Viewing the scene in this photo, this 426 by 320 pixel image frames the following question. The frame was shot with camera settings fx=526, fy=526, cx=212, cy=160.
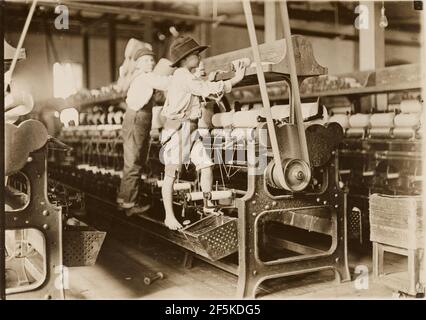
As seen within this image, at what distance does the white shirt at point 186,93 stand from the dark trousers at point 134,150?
59cm

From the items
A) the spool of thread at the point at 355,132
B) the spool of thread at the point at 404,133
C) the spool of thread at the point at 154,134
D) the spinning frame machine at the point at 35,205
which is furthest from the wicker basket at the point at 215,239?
the spool of thread at the point at 355,132

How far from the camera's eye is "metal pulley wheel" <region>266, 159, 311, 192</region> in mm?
2963

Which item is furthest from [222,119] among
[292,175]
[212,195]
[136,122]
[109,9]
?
[109,9]

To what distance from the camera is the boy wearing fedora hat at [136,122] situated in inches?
148

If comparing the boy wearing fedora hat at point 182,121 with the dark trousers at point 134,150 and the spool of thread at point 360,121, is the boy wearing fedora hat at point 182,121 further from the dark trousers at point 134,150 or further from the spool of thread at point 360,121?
the spool of thread at point 360,121

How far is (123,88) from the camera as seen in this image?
14.1ft

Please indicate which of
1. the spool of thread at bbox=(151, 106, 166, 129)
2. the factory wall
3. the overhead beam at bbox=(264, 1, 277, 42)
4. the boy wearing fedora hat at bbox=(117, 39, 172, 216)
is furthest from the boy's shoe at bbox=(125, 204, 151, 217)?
the factory wall

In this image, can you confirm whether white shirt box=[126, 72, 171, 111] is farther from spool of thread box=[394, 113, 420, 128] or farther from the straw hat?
spool of thread box=[394, 113, 420, 128]

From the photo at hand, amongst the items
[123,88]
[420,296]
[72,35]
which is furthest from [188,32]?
[420,296]

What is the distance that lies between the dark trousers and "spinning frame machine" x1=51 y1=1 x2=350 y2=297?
13 cm

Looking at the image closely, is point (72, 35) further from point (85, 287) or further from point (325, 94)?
point (85, 287)

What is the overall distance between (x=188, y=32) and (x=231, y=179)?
21.2 ft

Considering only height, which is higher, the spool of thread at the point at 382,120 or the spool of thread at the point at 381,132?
the spool of thread at the point at 382,120

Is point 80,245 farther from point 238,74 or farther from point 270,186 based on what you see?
point 238,74
